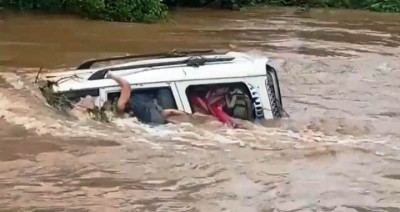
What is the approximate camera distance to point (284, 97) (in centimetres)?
1422

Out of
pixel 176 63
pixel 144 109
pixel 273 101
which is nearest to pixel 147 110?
pixel 144 109

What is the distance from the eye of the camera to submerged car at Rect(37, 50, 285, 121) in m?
10.4

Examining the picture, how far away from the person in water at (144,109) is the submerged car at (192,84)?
0.07 metres

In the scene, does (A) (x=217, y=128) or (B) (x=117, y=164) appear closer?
(B) (x=117, y=164)

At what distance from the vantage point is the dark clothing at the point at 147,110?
10492 millimetres

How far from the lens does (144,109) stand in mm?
10539

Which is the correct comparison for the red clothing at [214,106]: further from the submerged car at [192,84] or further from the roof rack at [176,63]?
the roof rack at [176,63]

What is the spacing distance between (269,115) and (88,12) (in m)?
14.9

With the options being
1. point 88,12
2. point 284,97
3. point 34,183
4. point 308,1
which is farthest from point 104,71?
point 308,1

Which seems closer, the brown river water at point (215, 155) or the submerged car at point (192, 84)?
the brown river water at point (215, 155)

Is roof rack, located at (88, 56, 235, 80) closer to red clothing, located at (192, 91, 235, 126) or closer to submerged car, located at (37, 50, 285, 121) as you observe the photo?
submerged car, located at (37, 50, 285, 121)

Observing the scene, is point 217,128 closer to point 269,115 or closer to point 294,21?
point 269,115

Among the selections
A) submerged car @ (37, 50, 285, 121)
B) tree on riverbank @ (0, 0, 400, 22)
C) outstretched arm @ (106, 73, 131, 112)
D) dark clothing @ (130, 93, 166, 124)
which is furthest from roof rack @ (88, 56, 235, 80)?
tree on riverbank @ (0, 0, 400, 22)

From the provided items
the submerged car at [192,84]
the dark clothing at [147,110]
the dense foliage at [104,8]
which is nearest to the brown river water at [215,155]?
the dark clothing at [147,110]
